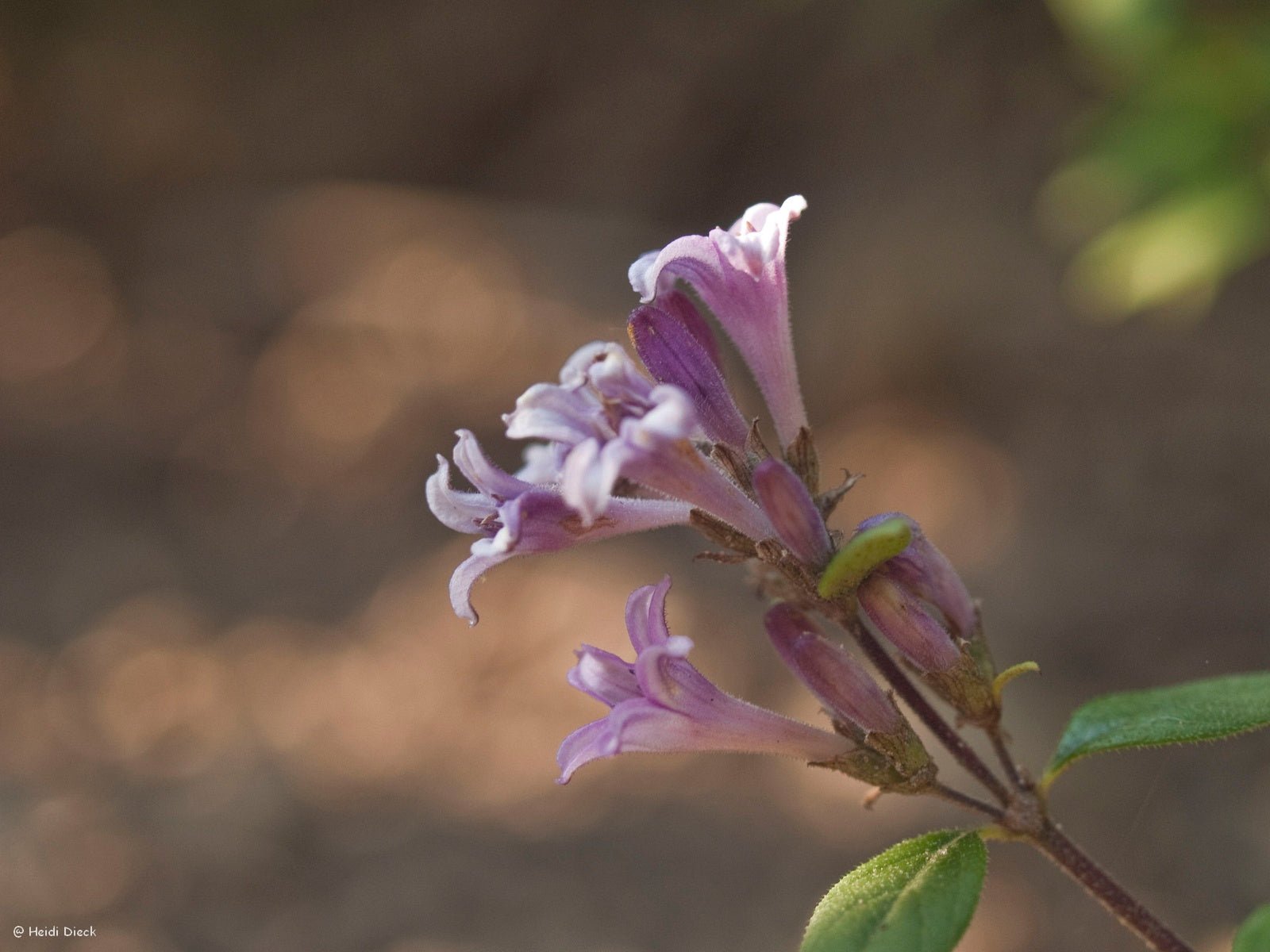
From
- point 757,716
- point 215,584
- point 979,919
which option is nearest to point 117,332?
point 215,584

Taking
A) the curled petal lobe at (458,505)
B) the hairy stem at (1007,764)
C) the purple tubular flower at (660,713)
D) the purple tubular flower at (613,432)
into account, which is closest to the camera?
the purple tubular flower at (613,432)

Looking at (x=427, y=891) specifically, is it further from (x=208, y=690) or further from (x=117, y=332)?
(x=117, y=332)

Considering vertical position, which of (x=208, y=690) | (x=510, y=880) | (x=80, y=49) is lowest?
(x=510, y=880)

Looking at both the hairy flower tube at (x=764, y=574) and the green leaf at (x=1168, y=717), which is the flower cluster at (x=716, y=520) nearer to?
the hairy flower tube at (x=764, y=574)

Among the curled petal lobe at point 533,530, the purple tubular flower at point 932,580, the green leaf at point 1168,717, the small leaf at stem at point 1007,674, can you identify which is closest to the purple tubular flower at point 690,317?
the curled petal lobe at point 533,530

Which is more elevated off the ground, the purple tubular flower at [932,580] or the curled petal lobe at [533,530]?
the curled petal lobe at [533,530]

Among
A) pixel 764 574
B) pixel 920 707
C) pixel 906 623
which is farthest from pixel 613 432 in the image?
pixel 920 707
